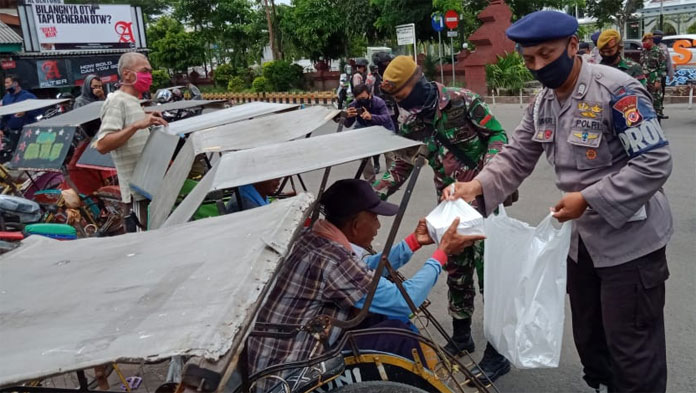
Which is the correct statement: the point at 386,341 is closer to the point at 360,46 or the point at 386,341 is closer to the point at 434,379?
the point at 434,379

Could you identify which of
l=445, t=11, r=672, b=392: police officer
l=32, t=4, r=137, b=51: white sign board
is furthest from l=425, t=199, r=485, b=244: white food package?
l=32, t=4, r=137, b=51: white sign board

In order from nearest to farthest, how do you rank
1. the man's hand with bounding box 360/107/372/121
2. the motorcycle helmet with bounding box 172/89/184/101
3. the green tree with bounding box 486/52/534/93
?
the man's hand with bounding box 360/107/372/121
the motorcycle helmet with bounding box 172/89/184/101
the green tree with bounding box 486/52/534/93

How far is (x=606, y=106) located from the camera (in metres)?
2.01

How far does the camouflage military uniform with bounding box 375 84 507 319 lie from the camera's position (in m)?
3.03

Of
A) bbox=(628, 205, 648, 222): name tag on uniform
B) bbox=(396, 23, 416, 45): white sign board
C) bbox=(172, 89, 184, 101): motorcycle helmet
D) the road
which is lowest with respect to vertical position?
the road

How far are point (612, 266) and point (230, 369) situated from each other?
1481mm

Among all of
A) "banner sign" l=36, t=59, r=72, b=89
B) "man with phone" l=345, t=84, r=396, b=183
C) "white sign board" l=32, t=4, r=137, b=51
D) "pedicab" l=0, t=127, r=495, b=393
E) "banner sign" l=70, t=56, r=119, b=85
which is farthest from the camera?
"white sign board" l=32, t=4, r=137, b=51

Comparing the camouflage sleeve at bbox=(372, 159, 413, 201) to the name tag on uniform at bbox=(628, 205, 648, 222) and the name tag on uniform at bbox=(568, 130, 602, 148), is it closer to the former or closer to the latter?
the name tag on uniform at bbox=(568, 130, 602, 148)

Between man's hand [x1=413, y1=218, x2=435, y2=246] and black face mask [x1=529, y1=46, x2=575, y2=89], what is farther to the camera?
man's hand [x1=413, y1=218, x2=435, y2=246]

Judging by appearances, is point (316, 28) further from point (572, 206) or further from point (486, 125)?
point (572, 206)

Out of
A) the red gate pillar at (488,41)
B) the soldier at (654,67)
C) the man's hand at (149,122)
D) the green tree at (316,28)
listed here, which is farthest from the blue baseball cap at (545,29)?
the green tree at (316,28)

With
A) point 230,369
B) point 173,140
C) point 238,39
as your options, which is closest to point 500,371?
point 230,369

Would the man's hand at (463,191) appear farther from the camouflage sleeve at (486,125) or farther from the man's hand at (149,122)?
the man's hand at (149,122)

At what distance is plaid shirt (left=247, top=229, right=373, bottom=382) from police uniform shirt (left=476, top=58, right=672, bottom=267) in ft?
2.73
